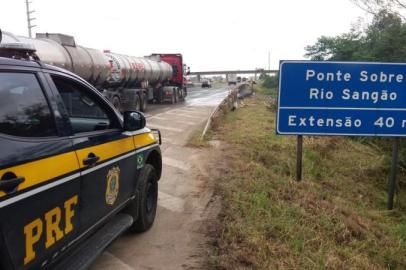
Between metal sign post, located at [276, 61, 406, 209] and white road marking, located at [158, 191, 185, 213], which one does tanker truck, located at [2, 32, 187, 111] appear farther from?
metal sign post, located at [276, 61, 406, 209]

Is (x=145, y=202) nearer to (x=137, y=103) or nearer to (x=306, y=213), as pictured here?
(x=306, y=213)

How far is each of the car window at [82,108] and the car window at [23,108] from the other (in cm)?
40

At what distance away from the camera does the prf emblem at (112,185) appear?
4074mm

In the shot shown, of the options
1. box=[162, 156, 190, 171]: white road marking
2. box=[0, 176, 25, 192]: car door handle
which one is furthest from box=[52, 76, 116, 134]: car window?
box=[162, 156, 190, 171]: white road marking

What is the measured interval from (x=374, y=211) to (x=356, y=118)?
4.92 ft

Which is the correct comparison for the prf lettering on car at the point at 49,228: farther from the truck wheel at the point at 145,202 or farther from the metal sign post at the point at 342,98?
the metal sign post at the point at 342,98

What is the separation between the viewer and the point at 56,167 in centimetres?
310

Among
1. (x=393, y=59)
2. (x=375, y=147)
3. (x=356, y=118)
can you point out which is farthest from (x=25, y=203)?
(x=393, y=59)

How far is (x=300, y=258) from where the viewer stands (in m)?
4.71

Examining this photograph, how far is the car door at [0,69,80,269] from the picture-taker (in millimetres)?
2575

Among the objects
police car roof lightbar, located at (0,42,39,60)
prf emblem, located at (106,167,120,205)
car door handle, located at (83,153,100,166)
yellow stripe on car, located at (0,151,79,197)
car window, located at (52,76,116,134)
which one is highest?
police car roof lightbar, located at (0,42,39,60)

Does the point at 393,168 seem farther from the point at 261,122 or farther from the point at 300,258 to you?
the point at 261,122

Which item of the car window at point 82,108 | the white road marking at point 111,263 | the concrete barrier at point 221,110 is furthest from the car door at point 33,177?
the concrete barrier at point 221,110

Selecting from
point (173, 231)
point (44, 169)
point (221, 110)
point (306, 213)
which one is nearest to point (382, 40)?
point (221, 110)
